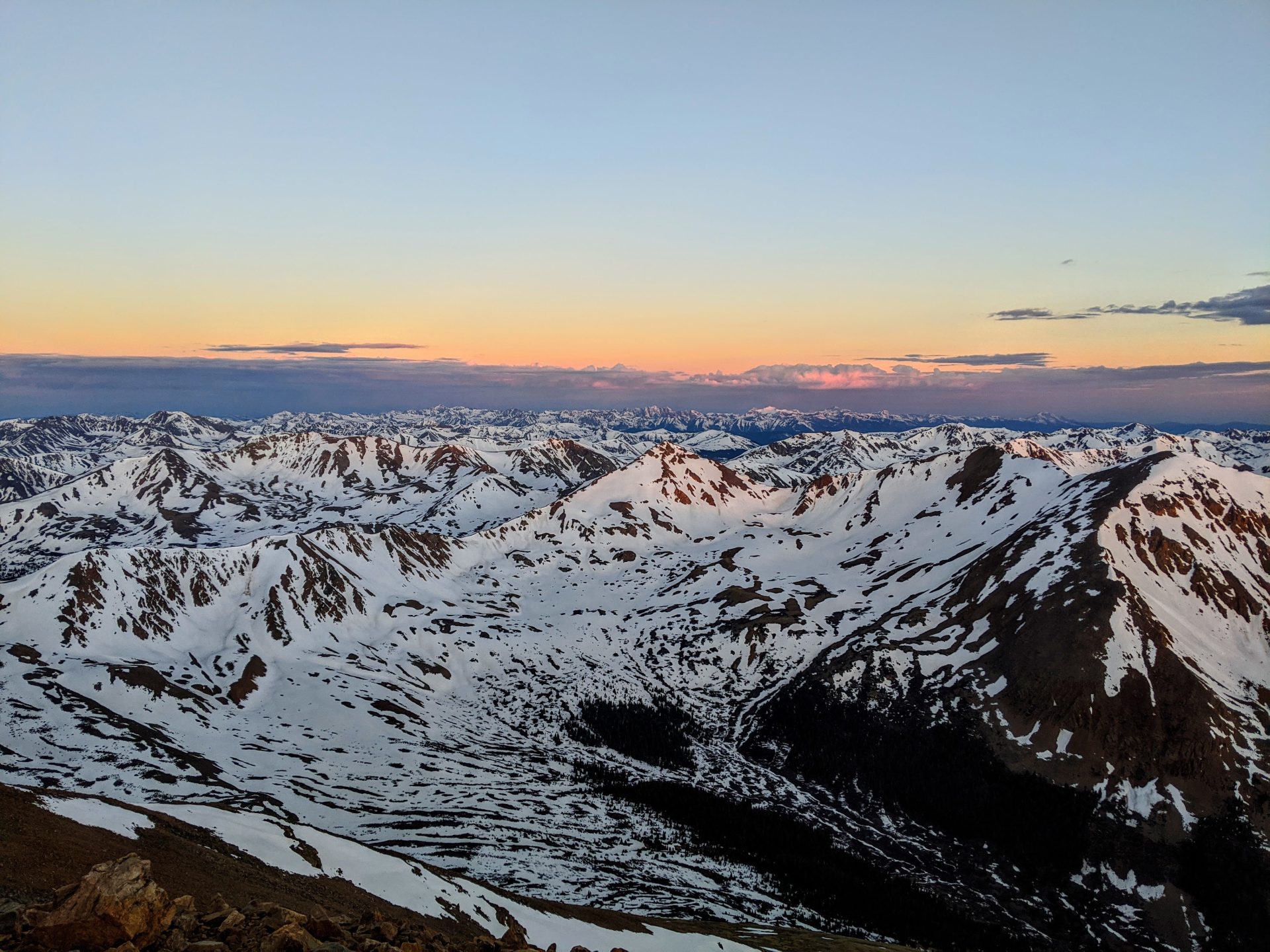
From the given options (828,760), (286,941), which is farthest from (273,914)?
(828,760)

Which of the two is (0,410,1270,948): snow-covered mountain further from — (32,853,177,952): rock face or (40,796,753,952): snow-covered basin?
(32,853,177,952): rock face

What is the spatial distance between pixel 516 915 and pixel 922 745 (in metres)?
128

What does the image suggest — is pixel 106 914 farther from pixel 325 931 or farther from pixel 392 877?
pixel 392 877

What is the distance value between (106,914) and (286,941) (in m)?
6.23

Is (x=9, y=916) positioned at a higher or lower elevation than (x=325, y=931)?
higher

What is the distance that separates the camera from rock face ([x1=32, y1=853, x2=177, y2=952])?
21391mm

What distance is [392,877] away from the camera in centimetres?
6631

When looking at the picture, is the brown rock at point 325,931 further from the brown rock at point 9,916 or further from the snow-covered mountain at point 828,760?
the snow-covered mountain at point 828,760

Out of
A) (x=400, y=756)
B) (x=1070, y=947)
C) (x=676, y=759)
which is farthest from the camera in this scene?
(x=676, y=759)

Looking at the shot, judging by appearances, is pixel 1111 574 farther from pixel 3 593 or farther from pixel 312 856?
pixel 3 593

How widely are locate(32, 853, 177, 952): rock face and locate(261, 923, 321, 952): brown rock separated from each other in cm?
403

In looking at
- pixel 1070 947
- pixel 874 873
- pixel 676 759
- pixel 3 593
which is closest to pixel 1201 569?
pixel 1070 947

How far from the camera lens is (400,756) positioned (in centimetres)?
15488

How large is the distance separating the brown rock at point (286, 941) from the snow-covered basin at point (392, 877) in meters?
43.0
